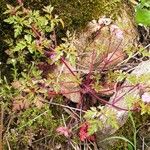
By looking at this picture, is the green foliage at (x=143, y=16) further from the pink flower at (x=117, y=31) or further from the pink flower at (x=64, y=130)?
the pink flower at (x=64, y=130)

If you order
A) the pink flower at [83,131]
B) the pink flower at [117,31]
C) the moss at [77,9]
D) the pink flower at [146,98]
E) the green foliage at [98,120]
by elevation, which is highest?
the moss at [77,9]

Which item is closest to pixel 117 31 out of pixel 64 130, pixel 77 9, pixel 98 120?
pixel 77 9

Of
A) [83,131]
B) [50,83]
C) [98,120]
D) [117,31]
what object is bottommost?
[83,131]

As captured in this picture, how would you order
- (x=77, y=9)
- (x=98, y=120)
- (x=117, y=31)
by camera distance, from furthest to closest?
(x=77, y=9) < (x=117, y=31) < (x=98, y=120)

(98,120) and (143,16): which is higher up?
(143,16)

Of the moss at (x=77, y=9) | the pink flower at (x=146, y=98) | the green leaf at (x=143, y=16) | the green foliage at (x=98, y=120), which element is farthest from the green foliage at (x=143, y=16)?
the green foliage at (x=98, y=120)

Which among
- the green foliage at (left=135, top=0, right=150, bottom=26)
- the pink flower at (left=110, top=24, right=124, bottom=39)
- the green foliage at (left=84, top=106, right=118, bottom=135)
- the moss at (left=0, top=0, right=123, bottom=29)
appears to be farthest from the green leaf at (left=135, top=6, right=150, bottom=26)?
the green foliage at (left=84, top=106, right=118, bottom=135)

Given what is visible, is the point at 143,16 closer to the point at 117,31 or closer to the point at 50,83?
the point at 117,31

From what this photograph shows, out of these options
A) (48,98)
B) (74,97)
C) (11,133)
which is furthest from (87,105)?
(11,133)

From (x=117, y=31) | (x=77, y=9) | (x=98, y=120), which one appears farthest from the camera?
(x=77, y=9)

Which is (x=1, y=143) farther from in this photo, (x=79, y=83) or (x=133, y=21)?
(x=133, y=21)
